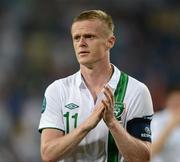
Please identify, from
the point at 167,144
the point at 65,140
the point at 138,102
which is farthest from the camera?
the point at 167,144

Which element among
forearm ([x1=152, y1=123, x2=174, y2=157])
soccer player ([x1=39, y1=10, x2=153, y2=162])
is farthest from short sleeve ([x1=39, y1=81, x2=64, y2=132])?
forearm ([x1=152, y1=123, x2=174, y2=157])

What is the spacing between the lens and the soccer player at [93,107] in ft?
16.1

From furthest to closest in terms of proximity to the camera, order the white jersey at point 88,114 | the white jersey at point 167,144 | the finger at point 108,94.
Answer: the white jersey at point 167,144
the white jersey at point 88,114
the finger at point 108,94

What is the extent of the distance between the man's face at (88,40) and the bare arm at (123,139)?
389 mm

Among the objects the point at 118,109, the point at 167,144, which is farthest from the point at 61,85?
the point at 167,144

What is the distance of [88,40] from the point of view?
5.03m

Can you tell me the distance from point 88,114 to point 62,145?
0.35 meters

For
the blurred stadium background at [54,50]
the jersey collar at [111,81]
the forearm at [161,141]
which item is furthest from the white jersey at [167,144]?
the blurred stadium background at [54,50]

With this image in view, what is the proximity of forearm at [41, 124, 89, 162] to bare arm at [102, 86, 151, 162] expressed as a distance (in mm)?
167

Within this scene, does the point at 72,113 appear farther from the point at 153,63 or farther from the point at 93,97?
the point at 153,63

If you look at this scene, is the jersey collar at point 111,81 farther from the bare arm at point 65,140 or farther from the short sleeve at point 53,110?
the bare arm at point 65,140

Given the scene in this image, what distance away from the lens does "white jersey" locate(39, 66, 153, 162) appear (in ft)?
16.5

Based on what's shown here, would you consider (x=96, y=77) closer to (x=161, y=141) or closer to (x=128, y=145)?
(x=128, y=145)

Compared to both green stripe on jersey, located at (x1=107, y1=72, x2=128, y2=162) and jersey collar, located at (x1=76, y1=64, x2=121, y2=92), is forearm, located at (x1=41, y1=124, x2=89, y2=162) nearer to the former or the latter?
green stripe on jersey, located at (x1=107, y1=72, x2=128, y2=162)
